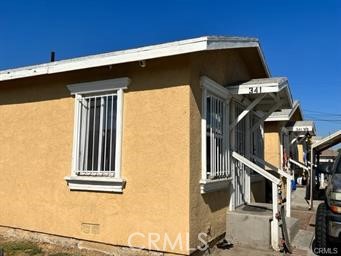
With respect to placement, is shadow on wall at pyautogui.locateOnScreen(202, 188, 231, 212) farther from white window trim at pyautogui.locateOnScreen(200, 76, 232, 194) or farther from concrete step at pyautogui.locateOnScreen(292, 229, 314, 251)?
concrete step at pyautogui.locateOnScreen(292, 229, 314, 251)

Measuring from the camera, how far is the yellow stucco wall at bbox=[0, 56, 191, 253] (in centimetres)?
581

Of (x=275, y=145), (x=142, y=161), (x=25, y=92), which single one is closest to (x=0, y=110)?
(x=25, y=92)

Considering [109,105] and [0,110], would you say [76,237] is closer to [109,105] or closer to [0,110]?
[109,105]

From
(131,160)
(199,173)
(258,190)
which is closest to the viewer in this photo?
(199,173)

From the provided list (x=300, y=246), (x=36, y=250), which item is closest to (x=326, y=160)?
(x=300, y=246)

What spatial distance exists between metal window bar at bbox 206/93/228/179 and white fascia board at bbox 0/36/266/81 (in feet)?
3.81

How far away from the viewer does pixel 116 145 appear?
632 cm

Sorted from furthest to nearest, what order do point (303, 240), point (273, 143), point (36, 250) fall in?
1. point (273, 143)
2. point (303, 240)
3. point (36, 250)

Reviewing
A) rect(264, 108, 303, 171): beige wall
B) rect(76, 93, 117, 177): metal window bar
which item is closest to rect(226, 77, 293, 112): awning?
rect(76, 93, 117, 177): metal window bar

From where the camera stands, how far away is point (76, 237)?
6625 mm
